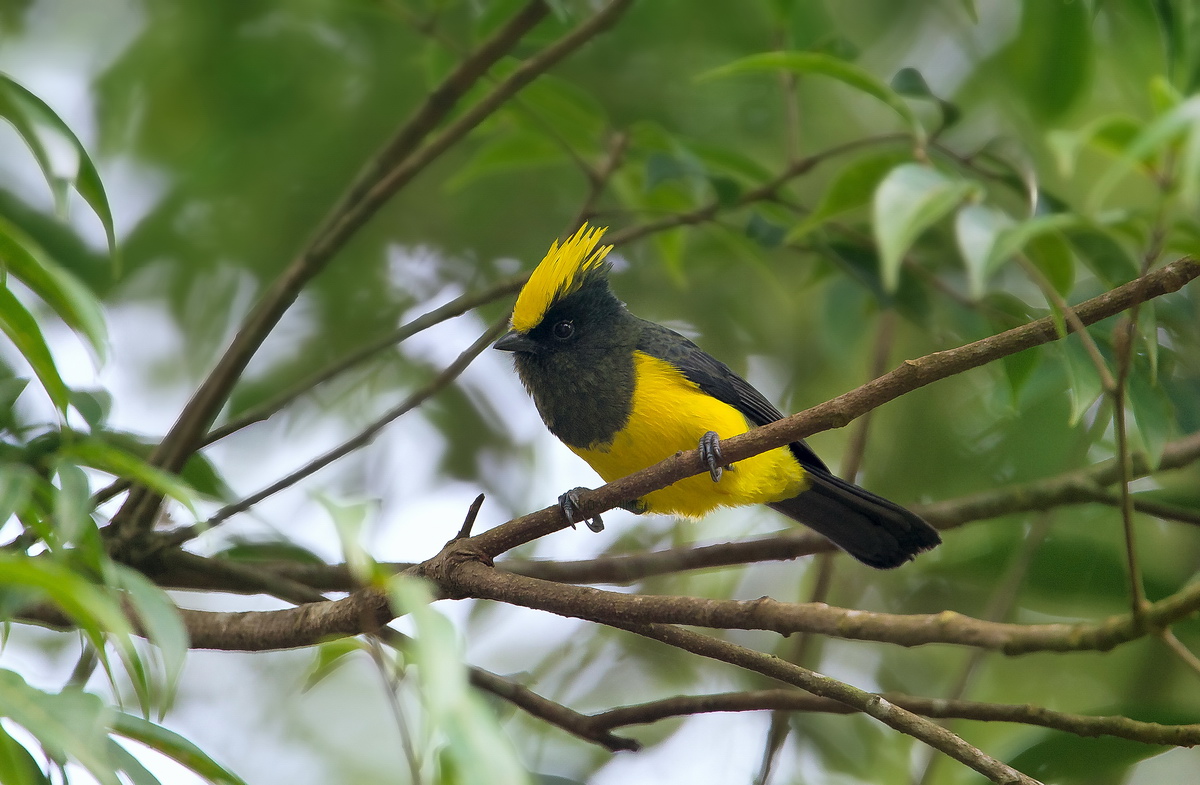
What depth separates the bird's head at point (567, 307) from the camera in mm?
3311

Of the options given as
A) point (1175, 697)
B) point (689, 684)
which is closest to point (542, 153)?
point (689, 684)

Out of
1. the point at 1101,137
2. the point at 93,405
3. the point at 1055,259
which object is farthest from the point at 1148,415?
the point at 93,405

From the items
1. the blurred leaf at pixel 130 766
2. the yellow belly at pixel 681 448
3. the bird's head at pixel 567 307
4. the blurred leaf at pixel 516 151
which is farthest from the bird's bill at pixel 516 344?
the blurred leaf at pixel 130 766

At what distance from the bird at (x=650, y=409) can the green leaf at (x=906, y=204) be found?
1.63m

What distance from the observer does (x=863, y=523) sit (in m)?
3.32

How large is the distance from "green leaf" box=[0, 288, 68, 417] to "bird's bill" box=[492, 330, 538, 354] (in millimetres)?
1614

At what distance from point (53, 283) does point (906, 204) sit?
1.31 meters

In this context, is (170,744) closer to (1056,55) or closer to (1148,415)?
(1148,415)

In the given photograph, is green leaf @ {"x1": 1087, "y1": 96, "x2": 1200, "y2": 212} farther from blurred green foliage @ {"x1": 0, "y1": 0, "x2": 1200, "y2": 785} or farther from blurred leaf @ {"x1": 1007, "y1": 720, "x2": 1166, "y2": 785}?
blurred leaf @ {"x1": 1007, "y1": 720, "x2": 1166, "y2": 785}

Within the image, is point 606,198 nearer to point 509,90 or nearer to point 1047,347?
point 509,90

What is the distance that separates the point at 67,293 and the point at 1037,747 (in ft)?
7.81

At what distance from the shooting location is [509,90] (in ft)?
9.30

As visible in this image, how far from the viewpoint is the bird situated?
3.20m

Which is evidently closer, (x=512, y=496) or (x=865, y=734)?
(x=865, y=734)
